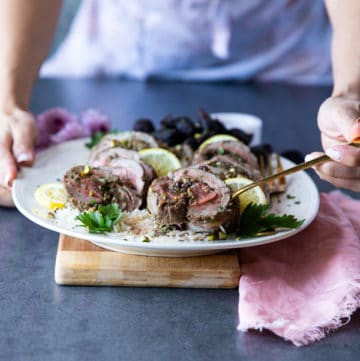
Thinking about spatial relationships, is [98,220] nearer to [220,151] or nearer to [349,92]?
[220,151]

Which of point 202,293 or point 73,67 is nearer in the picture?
point 202,293

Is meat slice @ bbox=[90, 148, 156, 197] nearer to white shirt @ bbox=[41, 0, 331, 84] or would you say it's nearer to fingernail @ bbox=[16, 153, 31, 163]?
fingernail @ bbox=[16, 153, 31, 163]

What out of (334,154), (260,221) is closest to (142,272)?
(260,221)

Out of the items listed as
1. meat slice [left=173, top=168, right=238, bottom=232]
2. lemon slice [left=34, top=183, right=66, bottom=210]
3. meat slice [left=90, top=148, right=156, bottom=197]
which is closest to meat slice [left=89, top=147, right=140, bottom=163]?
meat slice [left=90, top=148, right=156, bottom=197]

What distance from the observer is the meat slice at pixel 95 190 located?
7.18 ft

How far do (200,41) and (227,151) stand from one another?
1628mm

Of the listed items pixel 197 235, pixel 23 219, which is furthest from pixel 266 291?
pixel 23 219

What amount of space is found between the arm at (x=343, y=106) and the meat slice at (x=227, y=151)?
10.6 inches

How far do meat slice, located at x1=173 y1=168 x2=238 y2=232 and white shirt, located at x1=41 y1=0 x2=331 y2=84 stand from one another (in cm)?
204

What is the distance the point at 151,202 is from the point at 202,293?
0.31 meters

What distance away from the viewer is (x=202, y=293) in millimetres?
2004

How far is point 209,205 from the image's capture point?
2.04 metres

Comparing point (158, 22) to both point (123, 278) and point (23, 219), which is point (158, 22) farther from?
point (123, 278)

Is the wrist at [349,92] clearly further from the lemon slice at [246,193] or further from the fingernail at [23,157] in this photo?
the fingernail at [23,157]
